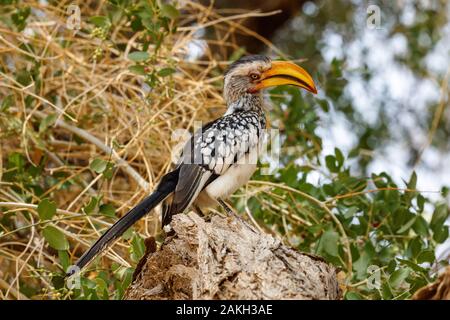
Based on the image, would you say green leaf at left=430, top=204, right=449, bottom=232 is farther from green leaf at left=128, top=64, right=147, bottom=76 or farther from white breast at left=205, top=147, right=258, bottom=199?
green leaf at left=128, top=64, right=147, bottom=76

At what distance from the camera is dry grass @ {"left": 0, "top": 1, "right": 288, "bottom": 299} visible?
10.4 ft

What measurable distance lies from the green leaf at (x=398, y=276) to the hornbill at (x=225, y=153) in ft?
2.14

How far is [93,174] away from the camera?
3.56 m

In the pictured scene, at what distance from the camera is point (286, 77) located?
327 cm

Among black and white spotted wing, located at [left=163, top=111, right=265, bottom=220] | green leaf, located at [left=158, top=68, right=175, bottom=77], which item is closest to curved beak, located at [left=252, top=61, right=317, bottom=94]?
black and white spotted wing, located at [left=163, top=111, right=265, bottom=220]

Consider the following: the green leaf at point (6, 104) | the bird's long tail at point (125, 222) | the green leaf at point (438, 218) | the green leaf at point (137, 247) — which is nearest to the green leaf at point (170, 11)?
the green leaf at point (6, 104)

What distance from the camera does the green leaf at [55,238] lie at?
8.55ft

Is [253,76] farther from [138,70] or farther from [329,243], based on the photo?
[329,243]

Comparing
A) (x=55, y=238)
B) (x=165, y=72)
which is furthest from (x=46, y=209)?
(x=165, y=72)

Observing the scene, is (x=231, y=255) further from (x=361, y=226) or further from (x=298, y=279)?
(x=361, y=226)

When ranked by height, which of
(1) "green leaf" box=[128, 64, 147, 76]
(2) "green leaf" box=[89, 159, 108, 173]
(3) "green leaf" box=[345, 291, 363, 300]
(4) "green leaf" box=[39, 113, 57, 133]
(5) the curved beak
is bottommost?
(3) "green leaf" box=[345, 291, 363, 300]

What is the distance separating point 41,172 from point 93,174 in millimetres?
317

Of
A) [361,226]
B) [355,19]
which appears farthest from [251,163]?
[355,19]

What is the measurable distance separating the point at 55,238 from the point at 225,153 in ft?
2.39
